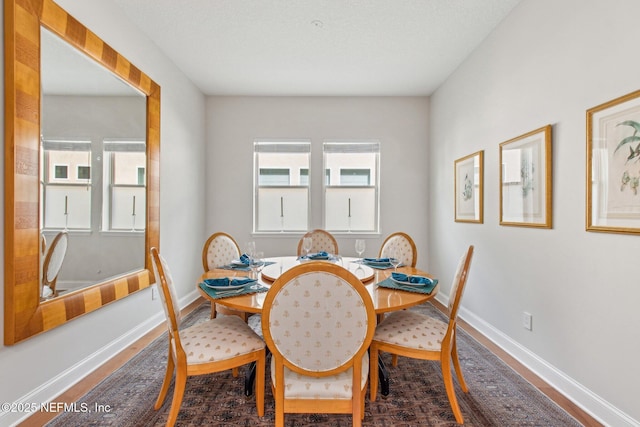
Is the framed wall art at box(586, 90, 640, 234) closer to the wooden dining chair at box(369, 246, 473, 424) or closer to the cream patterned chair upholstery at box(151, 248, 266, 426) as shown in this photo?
the wooden dining chair at box(369, 246, 473, 424)

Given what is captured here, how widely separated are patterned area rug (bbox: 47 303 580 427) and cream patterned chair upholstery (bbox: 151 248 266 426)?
0.51 ft

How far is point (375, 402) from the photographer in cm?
192

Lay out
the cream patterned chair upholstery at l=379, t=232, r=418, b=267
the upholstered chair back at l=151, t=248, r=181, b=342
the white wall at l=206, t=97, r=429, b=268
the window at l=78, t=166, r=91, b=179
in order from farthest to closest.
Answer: the white wall at l=206, t=97, r=429, b=268 → the cream patterned chair upholstery at l=379, t=232, r=418, b=267 → the window at l=78, t=166, r=91, b=179 → the upholstered chair back at l=151, t=248, r=181, b=342

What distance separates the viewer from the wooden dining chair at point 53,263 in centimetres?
191

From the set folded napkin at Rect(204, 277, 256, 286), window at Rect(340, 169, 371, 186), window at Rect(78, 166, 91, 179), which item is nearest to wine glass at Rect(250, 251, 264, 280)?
folded napkin at Rect(204, 277, 256, 286)

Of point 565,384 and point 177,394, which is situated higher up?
point 177,394

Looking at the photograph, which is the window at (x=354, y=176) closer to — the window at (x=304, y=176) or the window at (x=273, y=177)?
the window at (x=304, y=176)

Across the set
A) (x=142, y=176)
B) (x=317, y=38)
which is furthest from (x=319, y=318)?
(x=317, y=38)

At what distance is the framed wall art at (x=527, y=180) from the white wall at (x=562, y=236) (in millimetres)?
59

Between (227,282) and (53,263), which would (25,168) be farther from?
(227,282)

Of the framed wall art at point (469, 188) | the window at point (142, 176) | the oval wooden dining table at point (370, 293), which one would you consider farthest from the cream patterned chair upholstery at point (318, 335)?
the framed wall art at point (469, 188)

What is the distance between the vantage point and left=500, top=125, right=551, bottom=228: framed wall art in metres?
2.23

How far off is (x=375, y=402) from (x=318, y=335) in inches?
36.2

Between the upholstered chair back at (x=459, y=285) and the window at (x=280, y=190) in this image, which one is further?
the window at (x=280, y=190)
